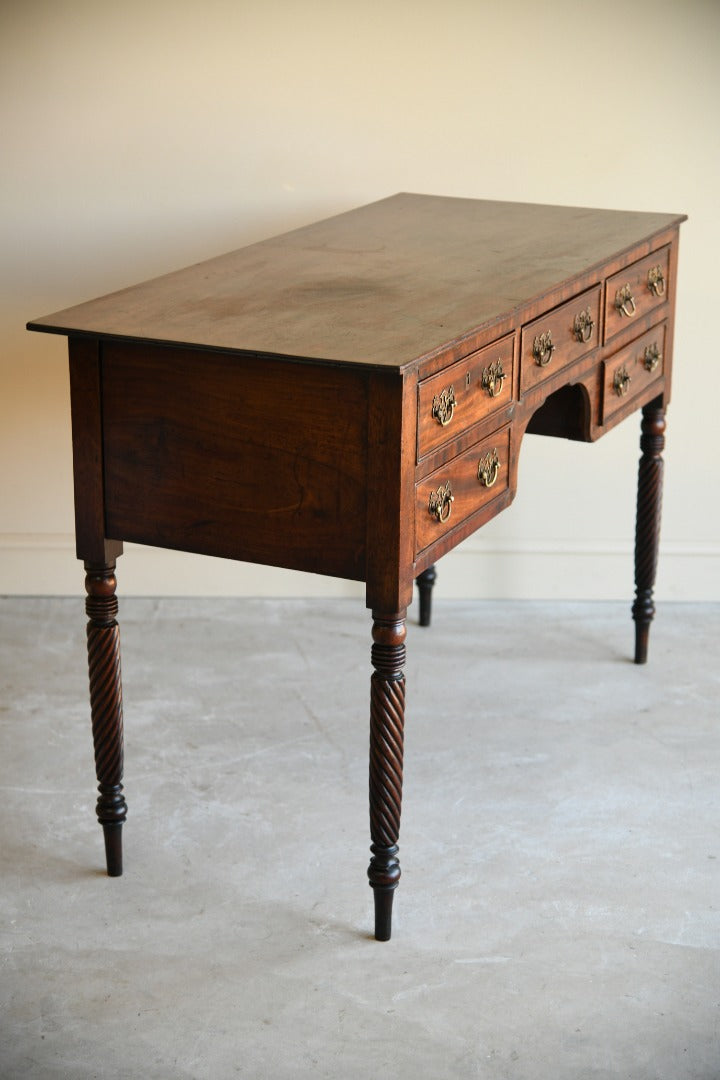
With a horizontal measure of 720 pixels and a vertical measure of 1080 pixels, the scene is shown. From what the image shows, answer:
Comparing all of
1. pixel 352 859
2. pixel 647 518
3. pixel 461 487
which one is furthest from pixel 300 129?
pixel 352 859

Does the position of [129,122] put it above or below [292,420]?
above

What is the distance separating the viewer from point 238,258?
2889mm

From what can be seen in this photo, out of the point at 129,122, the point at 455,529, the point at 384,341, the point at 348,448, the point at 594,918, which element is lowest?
the point at 594,918

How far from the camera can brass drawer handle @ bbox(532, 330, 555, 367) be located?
8.64ft

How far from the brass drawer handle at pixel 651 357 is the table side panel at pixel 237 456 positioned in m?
1.27

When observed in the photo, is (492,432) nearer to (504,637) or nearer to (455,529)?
(455,529)

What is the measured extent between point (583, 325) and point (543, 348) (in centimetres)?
23

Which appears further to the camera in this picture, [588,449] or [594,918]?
[588,449]

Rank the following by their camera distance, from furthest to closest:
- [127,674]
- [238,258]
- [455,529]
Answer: [127,674]
[238,258]
[455,529]

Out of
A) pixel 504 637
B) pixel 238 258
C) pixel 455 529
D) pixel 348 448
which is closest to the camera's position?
pixel 348 448

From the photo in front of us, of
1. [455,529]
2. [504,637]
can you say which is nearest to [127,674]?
[504,637]

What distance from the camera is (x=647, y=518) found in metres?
3.60

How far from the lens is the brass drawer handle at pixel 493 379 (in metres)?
2.44

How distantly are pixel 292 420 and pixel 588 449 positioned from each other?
194 centimetres
